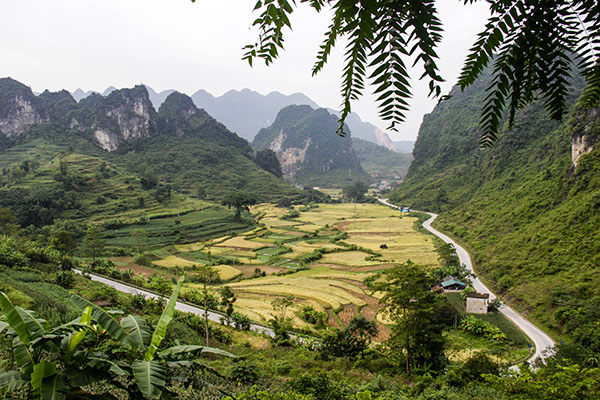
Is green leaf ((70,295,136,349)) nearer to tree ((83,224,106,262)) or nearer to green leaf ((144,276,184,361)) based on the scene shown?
green leaf ((144,276,184,361))

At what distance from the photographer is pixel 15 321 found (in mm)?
2121

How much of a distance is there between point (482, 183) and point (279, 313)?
50428mm

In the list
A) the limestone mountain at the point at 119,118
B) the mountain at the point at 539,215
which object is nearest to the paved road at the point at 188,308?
the mountain at the point at 539,215

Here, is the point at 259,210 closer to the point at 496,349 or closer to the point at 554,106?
the point at 496,349

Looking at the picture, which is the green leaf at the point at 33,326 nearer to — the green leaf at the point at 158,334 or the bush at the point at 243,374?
the green leaf at the point at 158,334

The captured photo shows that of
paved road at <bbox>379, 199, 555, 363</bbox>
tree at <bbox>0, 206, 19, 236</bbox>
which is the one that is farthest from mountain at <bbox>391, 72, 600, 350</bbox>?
tree at <bbox>0, 206, 19, 236</bbox>

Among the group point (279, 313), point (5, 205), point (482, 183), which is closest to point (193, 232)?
point (5, 205)

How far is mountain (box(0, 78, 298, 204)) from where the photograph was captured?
70.0m

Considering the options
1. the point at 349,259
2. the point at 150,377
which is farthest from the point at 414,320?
the point at 349,259

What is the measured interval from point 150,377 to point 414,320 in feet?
33.6

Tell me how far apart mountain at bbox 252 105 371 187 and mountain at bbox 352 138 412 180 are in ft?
36.7

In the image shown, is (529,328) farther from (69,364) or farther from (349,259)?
(69,364)

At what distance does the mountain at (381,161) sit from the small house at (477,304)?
119m

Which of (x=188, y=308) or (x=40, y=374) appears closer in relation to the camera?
(x=40, y=374)
